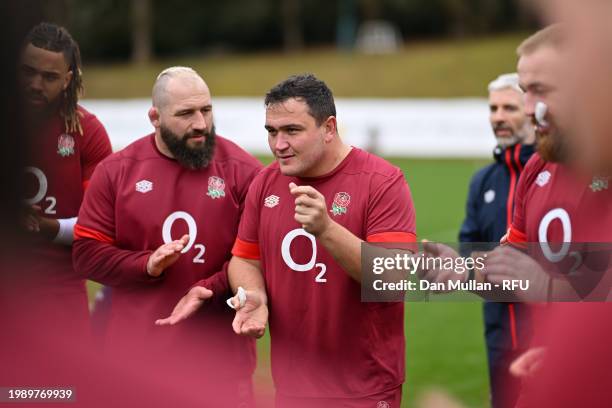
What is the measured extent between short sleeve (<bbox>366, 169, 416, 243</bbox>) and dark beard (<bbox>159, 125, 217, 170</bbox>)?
3.42 feet

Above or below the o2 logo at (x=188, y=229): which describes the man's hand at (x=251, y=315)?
below

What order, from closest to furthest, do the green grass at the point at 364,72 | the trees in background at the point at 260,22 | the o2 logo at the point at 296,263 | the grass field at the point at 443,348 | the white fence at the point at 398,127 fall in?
the o2 logo at the point at 296,263, the grass field at the point at 443,348, the white fence at the point at 398,127, the green grass at the point at 364,72, the trees in background at the point at 260,22

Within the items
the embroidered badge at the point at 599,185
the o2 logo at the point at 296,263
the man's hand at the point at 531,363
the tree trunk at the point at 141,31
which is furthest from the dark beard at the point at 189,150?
the tree trunk at the point at 141,31

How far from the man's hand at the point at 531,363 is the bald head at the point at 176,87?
3124 millimetres

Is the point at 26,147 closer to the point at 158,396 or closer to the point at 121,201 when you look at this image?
the point at 158,396

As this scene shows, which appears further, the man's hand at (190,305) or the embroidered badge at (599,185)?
the man's hand at (190,305)

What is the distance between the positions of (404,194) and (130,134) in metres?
20.2

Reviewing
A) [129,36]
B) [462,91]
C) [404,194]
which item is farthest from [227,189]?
[129,36]

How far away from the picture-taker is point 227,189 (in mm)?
4305

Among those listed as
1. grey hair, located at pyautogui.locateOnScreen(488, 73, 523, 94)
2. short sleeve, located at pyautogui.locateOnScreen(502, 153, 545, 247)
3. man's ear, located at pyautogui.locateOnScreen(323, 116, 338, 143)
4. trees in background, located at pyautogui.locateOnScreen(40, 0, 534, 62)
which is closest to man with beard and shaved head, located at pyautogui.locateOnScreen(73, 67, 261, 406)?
man's ear, located at pyautogui.locateOnScreen(323, 116, 338, 143)

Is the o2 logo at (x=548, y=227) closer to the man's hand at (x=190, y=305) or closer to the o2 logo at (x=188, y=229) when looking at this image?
the man's hand at (x=190, y=305)

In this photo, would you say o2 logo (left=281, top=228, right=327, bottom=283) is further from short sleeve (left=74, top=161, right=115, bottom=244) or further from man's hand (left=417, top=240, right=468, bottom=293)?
short sleeve (left=74, top=161, right=115, bottom=244)

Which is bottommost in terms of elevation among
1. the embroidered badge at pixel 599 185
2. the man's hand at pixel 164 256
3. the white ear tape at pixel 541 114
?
the man's hand at pixel 164 256

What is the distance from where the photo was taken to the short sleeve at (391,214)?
11.6 ft
